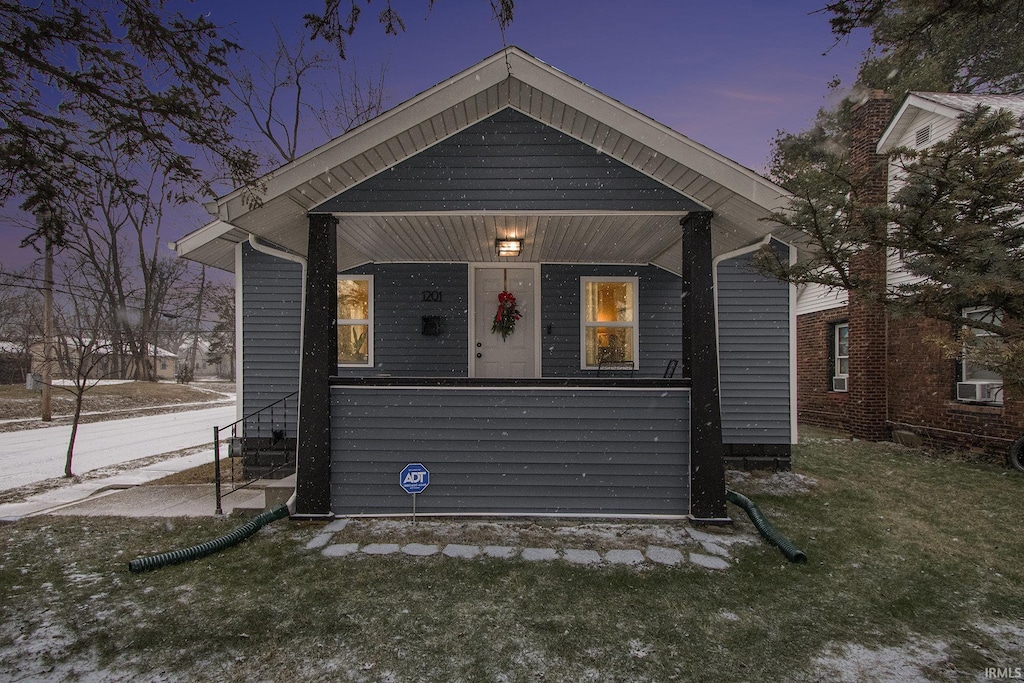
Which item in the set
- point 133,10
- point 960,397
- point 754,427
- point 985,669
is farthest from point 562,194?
point 960,397

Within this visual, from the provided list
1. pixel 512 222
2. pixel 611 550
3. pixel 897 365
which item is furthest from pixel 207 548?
pixel 897 365

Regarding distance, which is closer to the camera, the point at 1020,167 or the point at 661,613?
the point at 661,613

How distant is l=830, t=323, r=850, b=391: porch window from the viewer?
11.6m

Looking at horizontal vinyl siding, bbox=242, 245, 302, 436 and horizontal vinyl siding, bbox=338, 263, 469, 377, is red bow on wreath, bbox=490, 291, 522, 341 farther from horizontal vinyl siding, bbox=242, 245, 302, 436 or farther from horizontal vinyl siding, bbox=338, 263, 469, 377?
horizontal vinyl siding, bbox=242, 245, 302, 436

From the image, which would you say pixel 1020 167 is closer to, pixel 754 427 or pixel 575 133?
pixel 575 133

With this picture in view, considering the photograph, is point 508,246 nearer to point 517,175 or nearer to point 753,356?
point 517,175

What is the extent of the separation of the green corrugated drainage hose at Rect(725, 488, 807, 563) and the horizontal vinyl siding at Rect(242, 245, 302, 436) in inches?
236

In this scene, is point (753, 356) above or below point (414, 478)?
above

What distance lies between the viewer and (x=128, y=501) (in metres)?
5.88

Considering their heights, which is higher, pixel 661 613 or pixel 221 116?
pixel 221 116

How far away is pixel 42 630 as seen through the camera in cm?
308

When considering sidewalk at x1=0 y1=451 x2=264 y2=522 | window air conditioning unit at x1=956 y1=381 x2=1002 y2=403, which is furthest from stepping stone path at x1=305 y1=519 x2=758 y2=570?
window air conditioning unit at x1=956 y1=381 x2=1002 y2=403

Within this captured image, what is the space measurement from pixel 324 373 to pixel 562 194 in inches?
117

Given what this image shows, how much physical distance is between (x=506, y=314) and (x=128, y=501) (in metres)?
5.24
